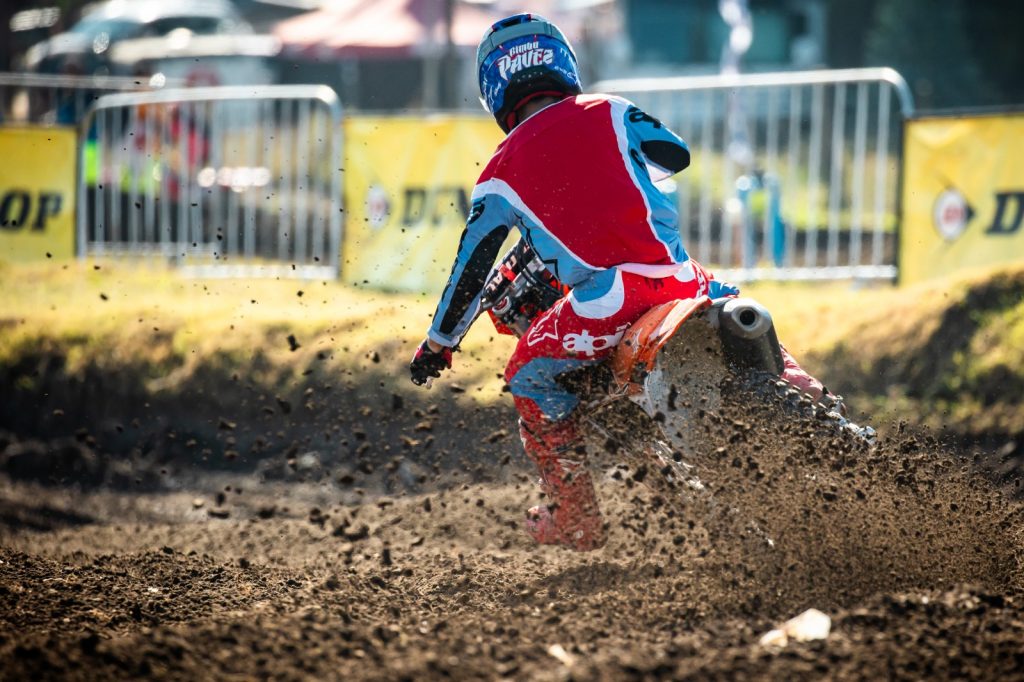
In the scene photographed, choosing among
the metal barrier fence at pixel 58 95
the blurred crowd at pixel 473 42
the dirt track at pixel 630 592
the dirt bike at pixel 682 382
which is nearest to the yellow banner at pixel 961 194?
the dirt track at pixel 630 592

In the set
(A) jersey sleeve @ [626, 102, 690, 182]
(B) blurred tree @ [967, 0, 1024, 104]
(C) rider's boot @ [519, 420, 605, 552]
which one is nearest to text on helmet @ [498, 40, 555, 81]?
(A) jersey sleeve @ [626, 102, 690, 182]

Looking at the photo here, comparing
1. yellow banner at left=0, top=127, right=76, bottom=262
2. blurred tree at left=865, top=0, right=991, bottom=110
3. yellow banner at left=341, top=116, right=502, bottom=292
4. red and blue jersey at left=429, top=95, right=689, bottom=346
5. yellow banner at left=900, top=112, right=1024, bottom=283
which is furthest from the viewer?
blurred tree at left=865, top=0, right=991, bottom=110

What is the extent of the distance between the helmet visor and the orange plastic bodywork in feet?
3.23

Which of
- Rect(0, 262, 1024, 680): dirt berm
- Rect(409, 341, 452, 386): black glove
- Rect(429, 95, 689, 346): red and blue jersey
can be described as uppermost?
Rect(429, 95, 689, 346): red and blue jersey

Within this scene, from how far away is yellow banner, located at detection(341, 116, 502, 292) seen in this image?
11086 mm

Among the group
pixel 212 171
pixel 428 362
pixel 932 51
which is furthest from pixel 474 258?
pixel 932 51

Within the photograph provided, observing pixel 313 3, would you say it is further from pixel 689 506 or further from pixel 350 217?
pixel 689 506

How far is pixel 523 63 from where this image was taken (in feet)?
16.4

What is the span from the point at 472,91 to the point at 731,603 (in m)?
20.7

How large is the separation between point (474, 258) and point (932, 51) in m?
22.3

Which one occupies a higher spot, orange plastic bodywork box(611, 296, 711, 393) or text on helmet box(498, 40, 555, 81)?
text on helmet box(498, 40, 555, 81)

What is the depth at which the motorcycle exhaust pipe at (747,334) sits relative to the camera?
455 centimetres

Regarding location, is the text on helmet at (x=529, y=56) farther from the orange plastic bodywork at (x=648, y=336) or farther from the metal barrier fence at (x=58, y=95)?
the metal barrier fence at (x=58, y=95)

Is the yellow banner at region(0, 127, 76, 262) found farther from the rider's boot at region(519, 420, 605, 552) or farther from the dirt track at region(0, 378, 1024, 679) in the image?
the rider's boot at region(519, 420, 605, 552)
